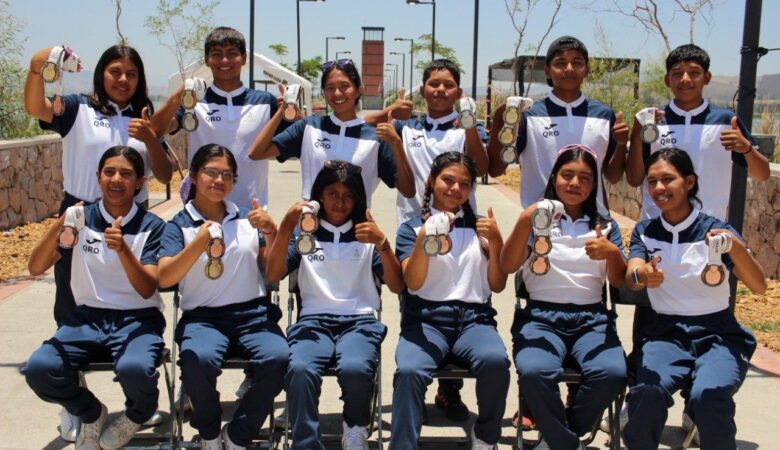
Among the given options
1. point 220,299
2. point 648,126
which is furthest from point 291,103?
point 648,126

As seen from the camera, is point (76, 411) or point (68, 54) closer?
point (76, 411)

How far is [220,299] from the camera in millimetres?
4125

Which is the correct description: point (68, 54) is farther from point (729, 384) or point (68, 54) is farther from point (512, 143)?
point (729, 384)

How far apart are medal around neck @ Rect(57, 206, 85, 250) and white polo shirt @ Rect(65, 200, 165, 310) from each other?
234 mm

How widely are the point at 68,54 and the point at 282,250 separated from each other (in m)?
1.56

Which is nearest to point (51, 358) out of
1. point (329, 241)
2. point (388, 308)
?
point (329, 241)

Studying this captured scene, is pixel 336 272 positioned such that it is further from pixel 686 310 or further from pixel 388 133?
pixel 686 310

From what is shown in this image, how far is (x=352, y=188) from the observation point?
4195mm

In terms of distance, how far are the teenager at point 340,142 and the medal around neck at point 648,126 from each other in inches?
47.7

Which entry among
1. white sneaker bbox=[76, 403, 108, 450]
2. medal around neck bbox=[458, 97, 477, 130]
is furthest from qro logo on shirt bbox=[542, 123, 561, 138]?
white sneaker bbox=[76, 403, 108, 450]

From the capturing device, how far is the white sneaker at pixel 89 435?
4031mm

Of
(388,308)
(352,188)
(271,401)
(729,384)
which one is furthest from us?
(388,308)

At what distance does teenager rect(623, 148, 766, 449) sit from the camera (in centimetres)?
367

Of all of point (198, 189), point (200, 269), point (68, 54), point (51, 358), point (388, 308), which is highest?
point (68, 54)
